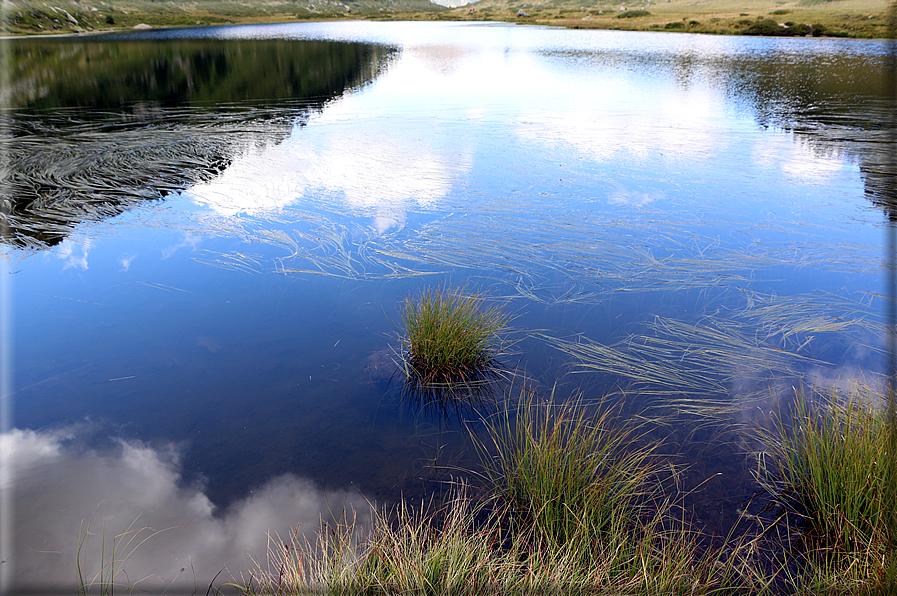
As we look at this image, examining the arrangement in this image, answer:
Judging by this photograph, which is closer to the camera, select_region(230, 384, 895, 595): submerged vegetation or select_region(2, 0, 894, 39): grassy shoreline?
select_region(230, 384, 895, 595): submerged vegetation

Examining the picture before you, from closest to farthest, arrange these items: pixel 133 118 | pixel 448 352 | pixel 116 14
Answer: pixel 448 352, pixel 133 118, pixel 116 14

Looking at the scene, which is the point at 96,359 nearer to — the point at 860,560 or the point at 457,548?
the point at 457,548

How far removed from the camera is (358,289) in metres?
5.03

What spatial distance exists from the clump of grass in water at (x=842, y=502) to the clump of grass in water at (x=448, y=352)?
1999 millimetres

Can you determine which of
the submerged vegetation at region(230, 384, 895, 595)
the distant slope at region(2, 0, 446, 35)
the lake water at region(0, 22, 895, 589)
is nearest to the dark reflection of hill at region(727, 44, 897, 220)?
the lake water at region(0, 22, 895, 589)

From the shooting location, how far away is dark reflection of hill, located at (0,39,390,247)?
284 inches

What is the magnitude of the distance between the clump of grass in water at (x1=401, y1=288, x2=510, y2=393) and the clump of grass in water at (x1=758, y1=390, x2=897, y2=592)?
2.00 meters

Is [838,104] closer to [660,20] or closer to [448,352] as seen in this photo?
[448,352]

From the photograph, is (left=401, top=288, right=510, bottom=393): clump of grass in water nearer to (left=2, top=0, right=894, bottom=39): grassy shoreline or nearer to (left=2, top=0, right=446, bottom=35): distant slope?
(left=2, top=0, right=894, bottom=39): grassy shoreline

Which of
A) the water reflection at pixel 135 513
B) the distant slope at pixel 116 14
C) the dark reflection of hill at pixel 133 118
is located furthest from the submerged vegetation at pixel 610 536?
the distant slope at pixel 116 14

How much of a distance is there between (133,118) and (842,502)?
14.2 metres

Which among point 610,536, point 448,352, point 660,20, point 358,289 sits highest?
point 660,20

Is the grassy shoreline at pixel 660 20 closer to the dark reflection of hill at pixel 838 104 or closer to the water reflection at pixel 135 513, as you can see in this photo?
the dark reflection of hill at pixel 838 104

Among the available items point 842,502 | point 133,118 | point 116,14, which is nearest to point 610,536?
point 842,502
